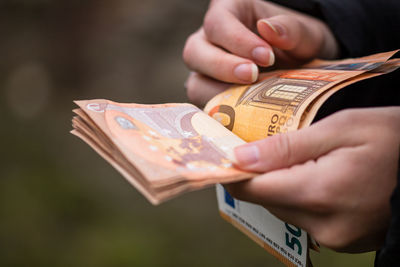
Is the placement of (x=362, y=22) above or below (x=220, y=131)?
above

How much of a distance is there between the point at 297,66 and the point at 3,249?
203cm

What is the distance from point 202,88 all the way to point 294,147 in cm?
63

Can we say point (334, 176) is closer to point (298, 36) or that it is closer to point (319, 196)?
point (319, 196)

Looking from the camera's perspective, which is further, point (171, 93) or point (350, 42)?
point (171, 93)

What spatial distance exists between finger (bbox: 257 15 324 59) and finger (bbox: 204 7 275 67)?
35mm

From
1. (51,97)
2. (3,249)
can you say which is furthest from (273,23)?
(51,97)

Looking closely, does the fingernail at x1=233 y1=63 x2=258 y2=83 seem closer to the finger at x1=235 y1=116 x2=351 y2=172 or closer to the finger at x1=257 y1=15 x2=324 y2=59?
the finger at x1=257 y1=15 x2=324 y2=59

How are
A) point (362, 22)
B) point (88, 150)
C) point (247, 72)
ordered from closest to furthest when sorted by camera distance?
point (247, 72) → point (362, 22) → point (88, 150)

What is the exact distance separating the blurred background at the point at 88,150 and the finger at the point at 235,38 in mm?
1455

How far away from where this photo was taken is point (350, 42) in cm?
125

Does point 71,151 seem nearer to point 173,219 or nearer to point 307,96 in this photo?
point 173,219

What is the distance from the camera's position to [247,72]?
1.12m

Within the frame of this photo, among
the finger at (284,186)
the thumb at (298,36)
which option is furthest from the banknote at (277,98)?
the finger at (284,186)

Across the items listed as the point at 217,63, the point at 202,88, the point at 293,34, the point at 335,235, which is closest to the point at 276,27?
the point at 293,34
